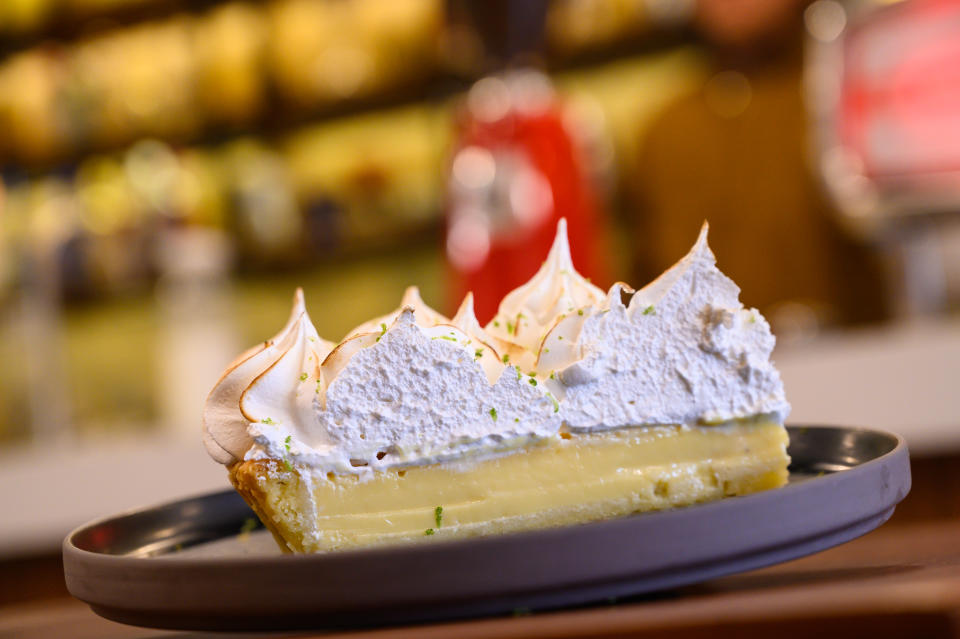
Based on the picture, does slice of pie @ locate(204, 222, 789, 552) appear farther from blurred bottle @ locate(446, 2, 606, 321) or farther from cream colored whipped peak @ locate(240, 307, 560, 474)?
blurred bottle @ locate(446, 2, 606, 321)

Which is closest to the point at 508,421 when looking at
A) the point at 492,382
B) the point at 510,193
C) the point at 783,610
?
the point at 492,382

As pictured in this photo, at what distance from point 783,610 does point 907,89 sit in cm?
211

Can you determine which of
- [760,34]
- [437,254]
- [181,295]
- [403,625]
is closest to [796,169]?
[760,34]

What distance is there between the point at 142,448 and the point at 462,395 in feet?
5.66

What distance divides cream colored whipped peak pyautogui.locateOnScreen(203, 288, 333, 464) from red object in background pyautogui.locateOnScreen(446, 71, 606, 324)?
47.5 inches

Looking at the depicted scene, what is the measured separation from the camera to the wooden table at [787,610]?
0.47 metres

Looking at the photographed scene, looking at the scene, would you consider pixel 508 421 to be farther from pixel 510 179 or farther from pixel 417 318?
pixel 510 179

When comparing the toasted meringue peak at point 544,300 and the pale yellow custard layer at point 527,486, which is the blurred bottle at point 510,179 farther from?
the pale yellow custard layer at point 527,486

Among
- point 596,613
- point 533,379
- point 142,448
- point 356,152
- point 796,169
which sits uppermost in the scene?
point 356,152

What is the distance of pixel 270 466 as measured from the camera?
0.69m

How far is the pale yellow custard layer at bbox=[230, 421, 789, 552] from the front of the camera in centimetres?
70

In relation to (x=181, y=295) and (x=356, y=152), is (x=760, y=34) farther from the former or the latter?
(x=181, y=295)

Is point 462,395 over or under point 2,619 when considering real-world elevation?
over

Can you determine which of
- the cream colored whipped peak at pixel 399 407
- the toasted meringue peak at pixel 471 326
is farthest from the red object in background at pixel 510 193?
the cream colored whipped peak at pixel 399 407
